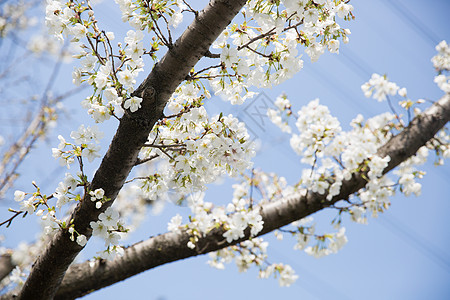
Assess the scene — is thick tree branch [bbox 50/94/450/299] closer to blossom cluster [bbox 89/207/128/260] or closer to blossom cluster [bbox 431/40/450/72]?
blossom cluster [bbox 89/207/128/260]

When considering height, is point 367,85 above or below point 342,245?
above

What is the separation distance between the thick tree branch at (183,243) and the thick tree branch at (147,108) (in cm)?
58

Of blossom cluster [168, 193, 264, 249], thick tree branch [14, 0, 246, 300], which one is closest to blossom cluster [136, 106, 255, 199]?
thick tree branch [14, 0, 246, 300]

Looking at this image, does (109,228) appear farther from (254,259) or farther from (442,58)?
(442,58)

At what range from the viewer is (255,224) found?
2.25 m

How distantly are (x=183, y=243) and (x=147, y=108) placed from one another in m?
1.26

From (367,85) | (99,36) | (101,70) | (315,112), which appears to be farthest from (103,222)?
(367,85)

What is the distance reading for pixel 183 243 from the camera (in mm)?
2357

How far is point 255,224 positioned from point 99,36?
58.4 inches

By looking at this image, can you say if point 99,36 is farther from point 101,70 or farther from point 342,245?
point 342,245

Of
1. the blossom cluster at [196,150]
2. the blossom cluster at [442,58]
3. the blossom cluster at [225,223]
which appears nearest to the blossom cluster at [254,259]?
the blossom cluster at [225,223]

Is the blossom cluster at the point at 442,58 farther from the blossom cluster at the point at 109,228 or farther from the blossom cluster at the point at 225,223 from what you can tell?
the blossom cluster at the point at 109,228

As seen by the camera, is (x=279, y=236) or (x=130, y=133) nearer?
(x=130, y=133)

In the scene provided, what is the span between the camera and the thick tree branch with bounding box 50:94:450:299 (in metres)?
2.17
